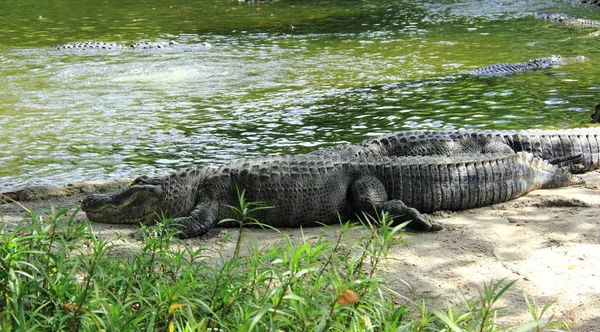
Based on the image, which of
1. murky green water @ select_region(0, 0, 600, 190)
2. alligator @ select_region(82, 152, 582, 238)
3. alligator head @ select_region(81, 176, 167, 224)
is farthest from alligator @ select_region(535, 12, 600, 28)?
alligator head @ select_region(81, 176, 167, 224)

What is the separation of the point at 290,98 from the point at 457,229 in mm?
5481

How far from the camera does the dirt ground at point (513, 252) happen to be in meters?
3.67

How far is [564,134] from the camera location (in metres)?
6.55

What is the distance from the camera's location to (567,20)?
1734 centimetres

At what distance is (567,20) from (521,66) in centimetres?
654

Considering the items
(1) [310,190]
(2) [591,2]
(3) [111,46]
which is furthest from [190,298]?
(2) [591,2]

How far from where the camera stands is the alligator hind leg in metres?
4.88

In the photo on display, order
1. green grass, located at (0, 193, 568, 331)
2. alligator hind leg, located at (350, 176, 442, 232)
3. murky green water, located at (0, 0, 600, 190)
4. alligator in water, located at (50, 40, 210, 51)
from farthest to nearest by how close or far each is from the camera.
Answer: alligator in water, located at (50, 40, 210, 51), murky green water, located at (0, 0, 600, 190), alligator hind leg, located at (350, 176, 442, 232), green grass, located at (0, 193, 568, 331)

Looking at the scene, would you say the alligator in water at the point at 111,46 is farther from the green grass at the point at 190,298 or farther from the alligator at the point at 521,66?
the green grass at the point at 190,298

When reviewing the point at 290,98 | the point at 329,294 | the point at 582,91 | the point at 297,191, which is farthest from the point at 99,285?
the point at 582,91

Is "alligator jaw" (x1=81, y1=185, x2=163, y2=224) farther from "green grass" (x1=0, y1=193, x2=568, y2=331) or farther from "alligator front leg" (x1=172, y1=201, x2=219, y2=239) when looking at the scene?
"green grass" (x1=0, y1=193, x2=568, y2=331)

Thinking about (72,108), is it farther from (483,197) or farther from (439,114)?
(483,197)

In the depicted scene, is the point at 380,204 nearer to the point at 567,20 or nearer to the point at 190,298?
the point at 190,298

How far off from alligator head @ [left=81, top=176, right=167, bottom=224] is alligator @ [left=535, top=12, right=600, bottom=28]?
46.1ft
